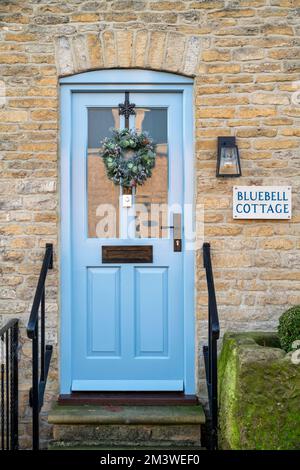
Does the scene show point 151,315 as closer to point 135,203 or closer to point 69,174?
point 135,203

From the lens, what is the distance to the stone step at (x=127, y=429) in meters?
3.70

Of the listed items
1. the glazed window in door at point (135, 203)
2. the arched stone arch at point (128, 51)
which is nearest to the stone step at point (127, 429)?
the glazed window in door at point (135, 203)

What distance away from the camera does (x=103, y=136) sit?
13.8 feet

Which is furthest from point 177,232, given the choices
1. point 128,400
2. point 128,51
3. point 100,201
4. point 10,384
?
point 10,384

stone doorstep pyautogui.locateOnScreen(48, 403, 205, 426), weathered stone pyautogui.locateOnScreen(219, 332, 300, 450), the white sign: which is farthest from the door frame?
weathered stone pyautogui.locateOnScreen(219, 332, 300, 450)

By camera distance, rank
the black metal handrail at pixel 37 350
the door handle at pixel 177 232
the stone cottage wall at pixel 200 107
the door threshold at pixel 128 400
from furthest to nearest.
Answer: the door handle at pixel 177 232 → the stone cottage wall at pixel 200 107 → the door threshold at pixel 128 400 → the black metal handrail at pixel 37 350

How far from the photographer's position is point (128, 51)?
4.05 m

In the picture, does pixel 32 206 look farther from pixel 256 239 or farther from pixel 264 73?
pixel 264 73

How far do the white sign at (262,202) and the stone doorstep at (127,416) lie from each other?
5.29ft

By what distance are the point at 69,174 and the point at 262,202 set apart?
5.33 ft

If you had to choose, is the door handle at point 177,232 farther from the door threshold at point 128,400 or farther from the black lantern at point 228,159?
the door threshold at point 128,400

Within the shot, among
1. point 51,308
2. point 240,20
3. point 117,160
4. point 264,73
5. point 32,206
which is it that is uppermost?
point 240,20

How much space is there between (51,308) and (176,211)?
1.32m
